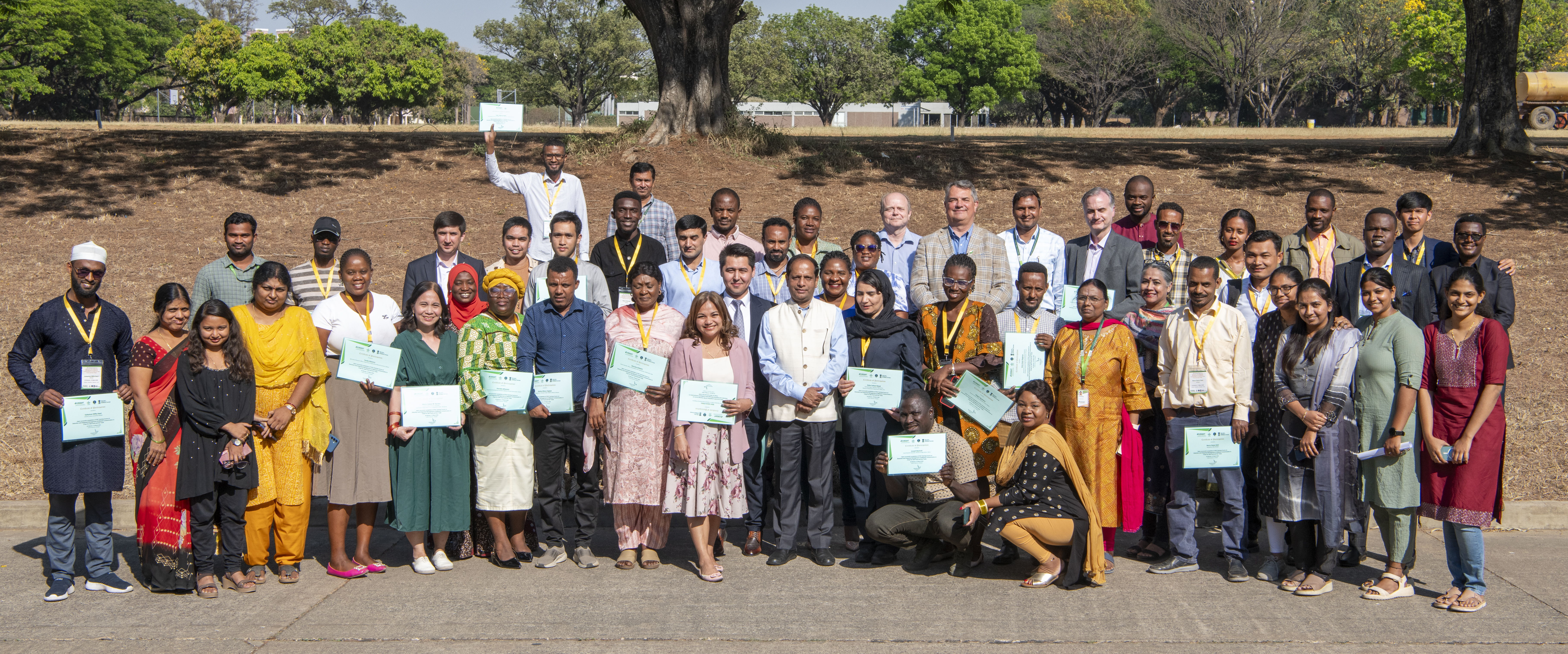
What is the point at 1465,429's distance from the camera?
5699 mm

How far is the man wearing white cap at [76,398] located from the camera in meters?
5.79

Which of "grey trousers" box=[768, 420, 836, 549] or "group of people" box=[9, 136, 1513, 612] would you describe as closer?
"group of people" box=[9, 136, 1513, 612]

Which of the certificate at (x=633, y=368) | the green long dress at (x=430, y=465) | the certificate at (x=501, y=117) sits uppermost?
the certificate at (x=501, y=117)

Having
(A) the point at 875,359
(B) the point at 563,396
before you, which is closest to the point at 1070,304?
(A) the point at 875,359

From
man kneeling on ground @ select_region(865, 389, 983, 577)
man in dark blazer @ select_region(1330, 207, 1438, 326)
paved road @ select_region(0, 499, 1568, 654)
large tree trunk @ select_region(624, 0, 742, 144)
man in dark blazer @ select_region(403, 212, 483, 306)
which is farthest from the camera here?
large tree trunk @ select_region(624, 0, 742, 144)

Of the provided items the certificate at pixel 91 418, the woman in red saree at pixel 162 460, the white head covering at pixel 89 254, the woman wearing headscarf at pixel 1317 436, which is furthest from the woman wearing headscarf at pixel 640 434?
the woman wearing headscarf at pixel 1317 436

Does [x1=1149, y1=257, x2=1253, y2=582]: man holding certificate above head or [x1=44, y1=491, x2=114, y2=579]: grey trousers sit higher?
[x1=1149, y1=257, x2=1253, y2=582]: man holding certificate above head

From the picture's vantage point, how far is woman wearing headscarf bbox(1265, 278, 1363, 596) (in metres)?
5.89

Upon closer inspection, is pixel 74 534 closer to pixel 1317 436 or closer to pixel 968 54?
pixel 1317 436

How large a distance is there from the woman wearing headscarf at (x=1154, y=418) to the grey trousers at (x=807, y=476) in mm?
1892

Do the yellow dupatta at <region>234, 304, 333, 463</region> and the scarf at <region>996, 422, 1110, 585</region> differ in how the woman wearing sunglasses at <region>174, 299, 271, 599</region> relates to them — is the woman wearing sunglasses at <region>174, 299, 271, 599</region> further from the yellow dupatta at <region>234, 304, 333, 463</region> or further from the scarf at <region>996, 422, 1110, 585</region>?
the scarf at <region>996, 422, 1110, 585</region>

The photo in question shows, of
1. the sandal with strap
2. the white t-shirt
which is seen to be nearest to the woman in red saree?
the white t-shirt

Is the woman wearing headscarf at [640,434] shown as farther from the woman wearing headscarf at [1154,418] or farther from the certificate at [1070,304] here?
the woman wearing headscarf at [1154,418]

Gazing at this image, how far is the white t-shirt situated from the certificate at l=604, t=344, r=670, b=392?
135 cm
